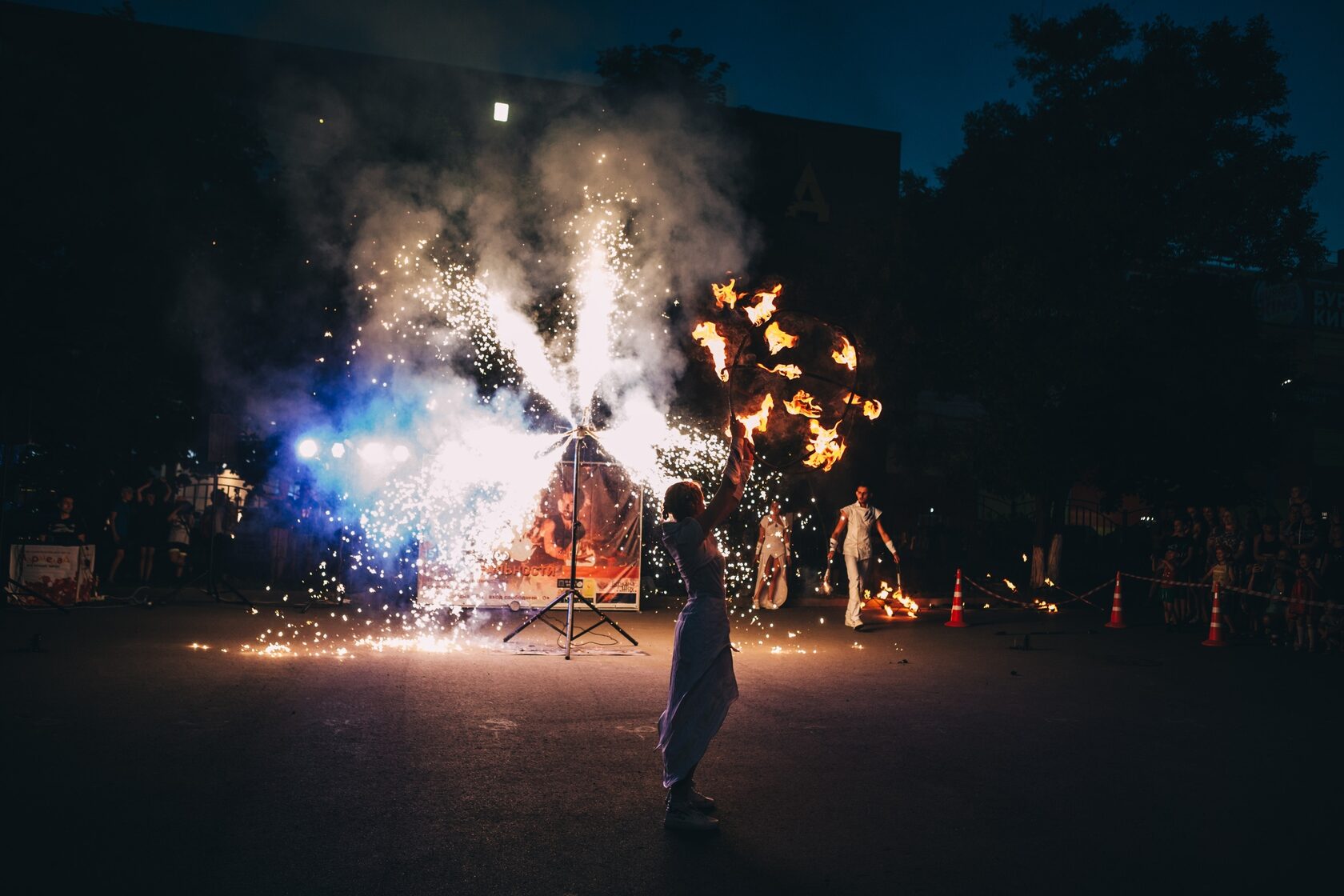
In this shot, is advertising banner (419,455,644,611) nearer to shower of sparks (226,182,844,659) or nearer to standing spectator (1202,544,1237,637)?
shower of sparks (226,182,844,659)

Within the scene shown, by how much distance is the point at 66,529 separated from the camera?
630 inches

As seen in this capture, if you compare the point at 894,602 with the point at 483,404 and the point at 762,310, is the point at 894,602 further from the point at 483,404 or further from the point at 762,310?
the point at 762,310

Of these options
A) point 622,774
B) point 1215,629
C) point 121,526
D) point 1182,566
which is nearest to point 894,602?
point 1182,566

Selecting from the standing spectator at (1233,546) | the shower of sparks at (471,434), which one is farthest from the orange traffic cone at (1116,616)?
the shower of sparks at (471,434)

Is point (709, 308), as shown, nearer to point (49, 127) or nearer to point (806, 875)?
point (49, 127)

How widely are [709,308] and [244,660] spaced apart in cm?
1019

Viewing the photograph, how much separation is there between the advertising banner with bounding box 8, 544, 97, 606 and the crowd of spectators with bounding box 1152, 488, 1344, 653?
16332 millimetres

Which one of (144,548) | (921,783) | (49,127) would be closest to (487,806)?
(921,783)

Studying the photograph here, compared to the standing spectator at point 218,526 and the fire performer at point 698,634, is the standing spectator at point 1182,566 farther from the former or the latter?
the standing spectator at point 218,526

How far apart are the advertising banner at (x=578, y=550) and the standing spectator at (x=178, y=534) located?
7.34 meters

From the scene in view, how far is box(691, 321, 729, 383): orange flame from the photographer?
6.64 metres

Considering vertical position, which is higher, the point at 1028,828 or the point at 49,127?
the point at 49,127

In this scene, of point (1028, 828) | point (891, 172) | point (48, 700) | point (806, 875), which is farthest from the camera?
point (891, 172)

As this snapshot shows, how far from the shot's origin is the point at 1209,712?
29.2ft
